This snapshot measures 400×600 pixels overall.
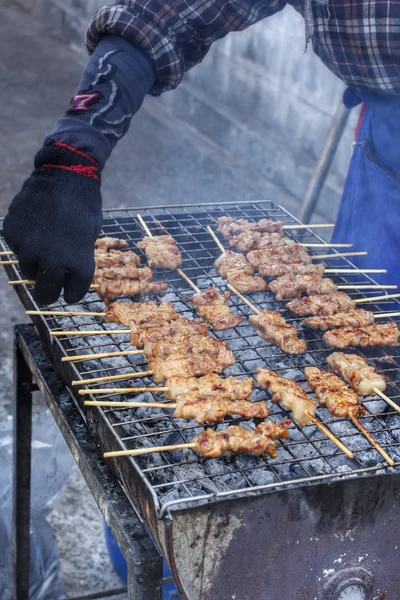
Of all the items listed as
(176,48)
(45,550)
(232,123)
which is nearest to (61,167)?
(176,48)

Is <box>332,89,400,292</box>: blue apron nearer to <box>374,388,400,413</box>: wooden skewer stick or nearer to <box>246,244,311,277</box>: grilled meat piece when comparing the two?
<box>246,244,311,277</box>: grilled meat piece

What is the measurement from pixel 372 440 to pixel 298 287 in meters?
1.26

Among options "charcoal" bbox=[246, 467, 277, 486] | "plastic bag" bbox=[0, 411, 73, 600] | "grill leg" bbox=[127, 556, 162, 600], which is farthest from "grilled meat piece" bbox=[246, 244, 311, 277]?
"grill leg" bbox=[127, 556, 162, 600]

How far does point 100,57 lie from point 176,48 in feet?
1.34

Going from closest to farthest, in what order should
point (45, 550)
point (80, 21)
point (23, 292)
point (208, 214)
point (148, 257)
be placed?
point (23, 292) < point (148, 257) < point (45, 550) < point (208, 214) < point (80, 21)

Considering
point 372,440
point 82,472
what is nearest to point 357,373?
point 372,440

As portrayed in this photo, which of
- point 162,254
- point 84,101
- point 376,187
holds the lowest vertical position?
point 162,254

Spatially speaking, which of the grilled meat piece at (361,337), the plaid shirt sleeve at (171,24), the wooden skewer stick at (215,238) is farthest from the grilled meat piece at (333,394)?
the plaid shirt sleeve at (171,24)

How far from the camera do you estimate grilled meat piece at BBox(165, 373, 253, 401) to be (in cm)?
265

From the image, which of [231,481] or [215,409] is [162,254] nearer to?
[215,409]

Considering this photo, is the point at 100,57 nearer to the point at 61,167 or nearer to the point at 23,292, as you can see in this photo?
the point at 61,167

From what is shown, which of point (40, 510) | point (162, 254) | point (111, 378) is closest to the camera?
point (111, 378)

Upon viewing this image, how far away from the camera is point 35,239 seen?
2.61 meters

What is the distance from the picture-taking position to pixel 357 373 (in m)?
2.85
